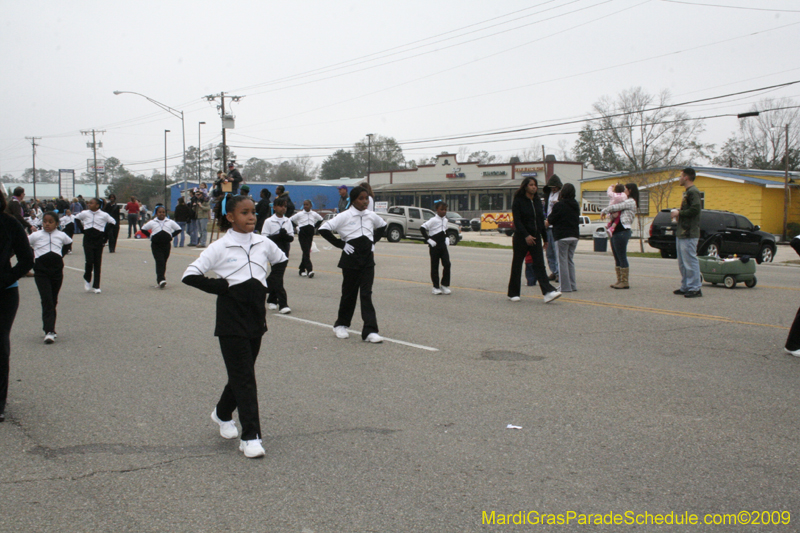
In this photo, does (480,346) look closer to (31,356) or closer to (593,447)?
(593,447)

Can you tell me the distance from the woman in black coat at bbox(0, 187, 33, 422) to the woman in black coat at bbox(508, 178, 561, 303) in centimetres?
698

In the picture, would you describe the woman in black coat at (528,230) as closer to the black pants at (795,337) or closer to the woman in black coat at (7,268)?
the black pants at (795,337)

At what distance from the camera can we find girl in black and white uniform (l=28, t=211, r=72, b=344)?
26.7 feet

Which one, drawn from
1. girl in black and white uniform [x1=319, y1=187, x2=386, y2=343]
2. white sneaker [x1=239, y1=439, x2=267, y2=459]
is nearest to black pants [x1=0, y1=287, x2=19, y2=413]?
white sneaker [x1=239, y1=439, x2=267, y2=459]

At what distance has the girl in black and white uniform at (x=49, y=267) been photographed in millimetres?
8148

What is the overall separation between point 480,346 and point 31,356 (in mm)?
4863

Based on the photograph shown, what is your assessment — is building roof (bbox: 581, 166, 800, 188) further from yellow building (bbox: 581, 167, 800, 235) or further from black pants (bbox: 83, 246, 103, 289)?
black pants (bbox: 83, 246, 103, 289)

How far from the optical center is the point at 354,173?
119 meters

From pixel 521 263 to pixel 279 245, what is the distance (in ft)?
13.1

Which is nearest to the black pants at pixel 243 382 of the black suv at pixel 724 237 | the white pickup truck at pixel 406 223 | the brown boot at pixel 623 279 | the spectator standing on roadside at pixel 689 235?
the spectator standing on roadside at pixel 689 235

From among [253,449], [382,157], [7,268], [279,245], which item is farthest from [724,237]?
[382,157]

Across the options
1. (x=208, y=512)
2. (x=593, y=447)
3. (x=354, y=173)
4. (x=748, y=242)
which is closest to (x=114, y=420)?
(x=208, y=512)

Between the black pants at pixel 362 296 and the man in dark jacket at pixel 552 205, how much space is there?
488 cm

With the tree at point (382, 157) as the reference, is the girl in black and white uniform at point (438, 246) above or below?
below
